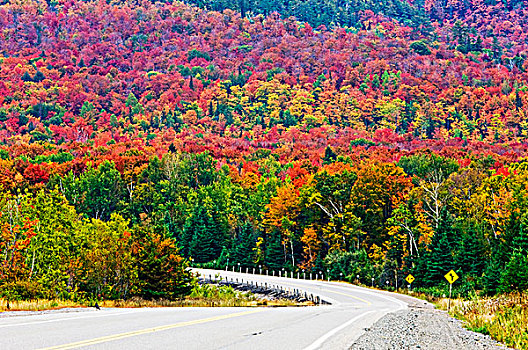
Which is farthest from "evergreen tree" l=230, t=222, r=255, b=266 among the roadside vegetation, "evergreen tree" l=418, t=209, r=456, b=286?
the roadside vegetation

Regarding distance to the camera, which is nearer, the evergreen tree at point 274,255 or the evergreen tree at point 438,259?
the evergreen tree at point 438,259

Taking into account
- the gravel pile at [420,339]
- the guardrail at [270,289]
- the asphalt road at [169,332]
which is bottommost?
the guardrail at [270,289]

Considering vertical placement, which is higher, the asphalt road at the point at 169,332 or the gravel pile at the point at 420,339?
the asphalt road at the point at 169,332

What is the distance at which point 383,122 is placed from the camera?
192m

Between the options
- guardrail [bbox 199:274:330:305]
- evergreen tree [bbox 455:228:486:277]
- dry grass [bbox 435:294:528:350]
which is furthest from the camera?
evergreen tree [bbox 455:228:486:277]

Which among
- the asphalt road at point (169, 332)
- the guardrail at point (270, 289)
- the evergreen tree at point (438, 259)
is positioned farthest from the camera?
the evergreen tree at point (438, 259)

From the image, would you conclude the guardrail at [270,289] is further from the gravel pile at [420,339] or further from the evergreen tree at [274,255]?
the gravel pile at [420,339]

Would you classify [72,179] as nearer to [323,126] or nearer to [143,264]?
[143,264]

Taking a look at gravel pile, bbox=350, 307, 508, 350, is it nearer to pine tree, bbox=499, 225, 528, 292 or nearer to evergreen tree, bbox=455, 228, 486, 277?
pine tree, bbox=499, 225, 528, 292

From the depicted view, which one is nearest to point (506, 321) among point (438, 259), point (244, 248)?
point (438, 259)

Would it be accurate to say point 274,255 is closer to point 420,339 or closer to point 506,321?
point 506,321

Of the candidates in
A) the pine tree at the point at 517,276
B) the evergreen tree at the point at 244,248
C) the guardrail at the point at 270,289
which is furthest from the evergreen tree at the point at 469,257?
the evergreen tree at the point at 244,248

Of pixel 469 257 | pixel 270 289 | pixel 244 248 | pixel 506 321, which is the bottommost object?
pixel 270 289

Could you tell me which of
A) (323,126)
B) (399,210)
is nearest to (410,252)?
(399,210)
